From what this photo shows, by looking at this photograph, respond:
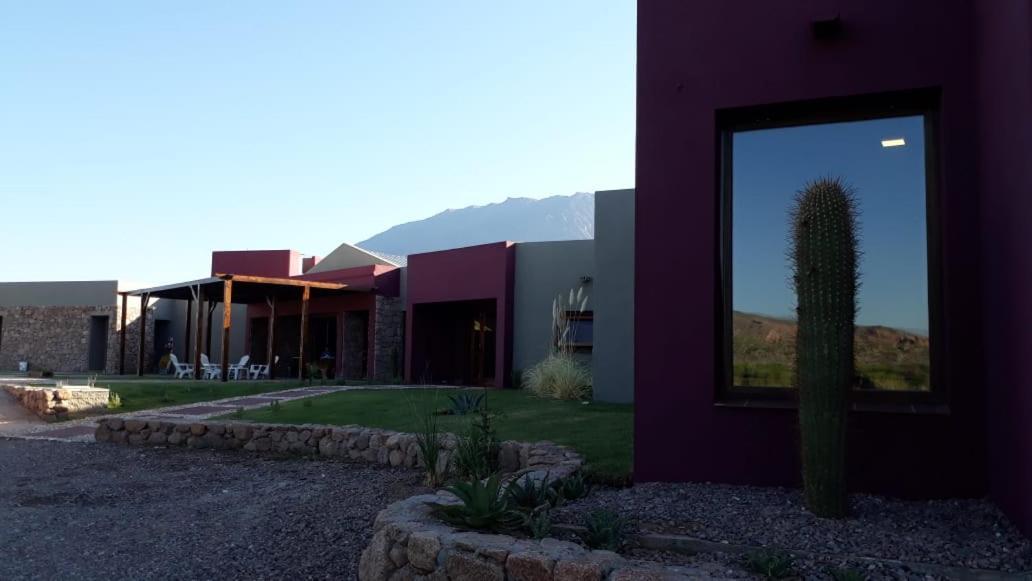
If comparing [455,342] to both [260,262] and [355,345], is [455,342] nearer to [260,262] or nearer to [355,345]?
[355,345]

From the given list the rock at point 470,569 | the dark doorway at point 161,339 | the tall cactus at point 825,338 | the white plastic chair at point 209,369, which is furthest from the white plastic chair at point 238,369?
the tall cactus at point 825,338

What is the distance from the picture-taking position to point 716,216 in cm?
510

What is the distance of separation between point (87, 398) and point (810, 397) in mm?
12695

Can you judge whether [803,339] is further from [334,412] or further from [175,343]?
[175,343]

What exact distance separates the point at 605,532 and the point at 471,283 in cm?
1407

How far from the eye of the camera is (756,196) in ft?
17.5

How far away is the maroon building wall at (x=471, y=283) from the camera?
54.4 ft

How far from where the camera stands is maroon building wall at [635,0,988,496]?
4.44 m

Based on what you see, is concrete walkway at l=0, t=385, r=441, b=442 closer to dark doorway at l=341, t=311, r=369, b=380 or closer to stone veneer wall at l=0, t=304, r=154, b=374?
Answer: dark doorway at l=341, t=311, r=369, b=380

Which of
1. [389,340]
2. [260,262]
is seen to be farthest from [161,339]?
[389,340]

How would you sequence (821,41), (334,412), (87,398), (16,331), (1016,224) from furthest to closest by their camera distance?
1. (16,331)
2. (87,398)
3. (334,412)
4. (821,41)
5. (1016,224)

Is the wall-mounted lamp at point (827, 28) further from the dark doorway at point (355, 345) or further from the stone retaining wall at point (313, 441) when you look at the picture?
the dark doorway at point (355, 345)

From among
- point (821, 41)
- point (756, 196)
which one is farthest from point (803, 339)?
point (821, 41)

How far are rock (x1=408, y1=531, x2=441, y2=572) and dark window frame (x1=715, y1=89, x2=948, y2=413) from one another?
7.32 feet
